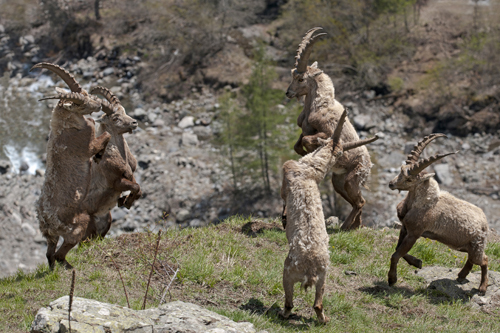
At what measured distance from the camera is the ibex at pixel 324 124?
29.6 feet

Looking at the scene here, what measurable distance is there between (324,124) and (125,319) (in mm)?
5254

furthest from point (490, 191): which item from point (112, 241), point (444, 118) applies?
point (112, 241)

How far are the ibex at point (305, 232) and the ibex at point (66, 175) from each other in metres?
2.97

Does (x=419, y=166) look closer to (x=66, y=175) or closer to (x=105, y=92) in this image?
(x=66, y=175)

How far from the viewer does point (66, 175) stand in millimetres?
7344

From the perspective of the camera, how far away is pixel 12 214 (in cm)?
1967

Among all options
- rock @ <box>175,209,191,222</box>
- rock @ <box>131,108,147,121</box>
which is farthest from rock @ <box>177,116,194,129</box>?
rock @ <box>175,209,191,222</box>

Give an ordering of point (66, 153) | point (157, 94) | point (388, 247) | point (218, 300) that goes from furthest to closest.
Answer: point (157, 94)
point (388, 247)
point (66, 153)
point (218, 300)

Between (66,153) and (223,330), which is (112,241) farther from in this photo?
(223,330)

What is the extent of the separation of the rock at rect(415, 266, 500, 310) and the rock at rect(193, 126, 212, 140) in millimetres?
17458

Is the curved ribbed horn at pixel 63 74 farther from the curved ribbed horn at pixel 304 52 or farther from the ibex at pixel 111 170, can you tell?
the curved ribbed horn at pixel 304 52

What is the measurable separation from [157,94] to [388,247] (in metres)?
20.8

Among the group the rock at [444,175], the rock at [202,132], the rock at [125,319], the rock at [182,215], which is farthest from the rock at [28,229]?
the rock at [444,175]

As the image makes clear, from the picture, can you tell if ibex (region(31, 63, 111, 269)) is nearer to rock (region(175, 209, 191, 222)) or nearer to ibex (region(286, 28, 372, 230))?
ibex (region(286, 28, 372, 230))
